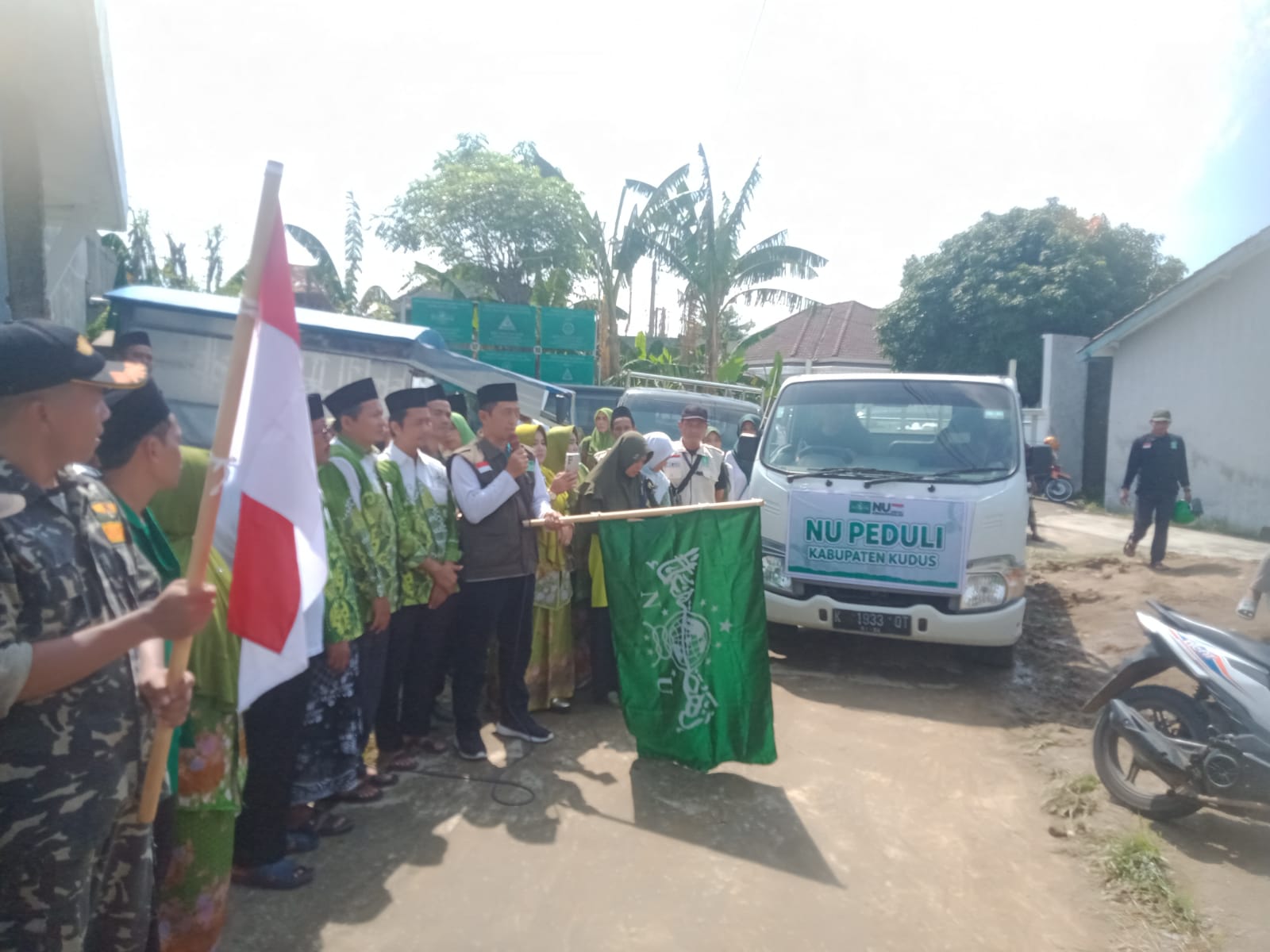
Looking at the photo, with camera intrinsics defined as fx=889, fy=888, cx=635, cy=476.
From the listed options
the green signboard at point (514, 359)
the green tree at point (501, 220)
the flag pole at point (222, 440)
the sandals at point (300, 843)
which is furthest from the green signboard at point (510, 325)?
the flag pole at point (222, 440)

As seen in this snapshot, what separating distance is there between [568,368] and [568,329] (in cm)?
67

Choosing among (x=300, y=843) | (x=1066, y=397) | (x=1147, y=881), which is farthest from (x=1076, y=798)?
(x=1066, y=397)

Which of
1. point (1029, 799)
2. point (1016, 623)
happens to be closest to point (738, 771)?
point (1029, 799)

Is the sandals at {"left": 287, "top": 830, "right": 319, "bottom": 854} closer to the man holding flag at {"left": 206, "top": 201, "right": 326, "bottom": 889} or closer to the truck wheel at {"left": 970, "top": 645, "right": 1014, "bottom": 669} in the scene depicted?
the man holding flag at {"left": 206, "top": 201, "right": 326, "bottom": 889}

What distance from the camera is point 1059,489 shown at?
16656 mm

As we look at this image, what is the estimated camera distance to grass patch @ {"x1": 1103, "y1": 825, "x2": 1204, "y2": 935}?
3209 millimetres

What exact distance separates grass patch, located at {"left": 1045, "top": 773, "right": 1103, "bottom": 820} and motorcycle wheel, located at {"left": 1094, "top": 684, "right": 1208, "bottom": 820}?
2.8 inches

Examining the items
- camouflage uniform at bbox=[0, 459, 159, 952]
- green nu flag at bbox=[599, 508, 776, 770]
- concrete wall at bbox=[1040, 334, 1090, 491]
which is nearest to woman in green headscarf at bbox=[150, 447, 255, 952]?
camouflage uniform at bbox=[0, 459, 159, 952]

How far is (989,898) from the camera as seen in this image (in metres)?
3.32

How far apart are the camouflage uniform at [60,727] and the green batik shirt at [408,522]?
1967 millimetres

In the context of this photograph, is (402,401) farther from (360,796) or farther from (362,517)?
(360,796)

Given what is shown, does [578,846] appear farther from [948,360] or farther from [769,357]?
[769,357]

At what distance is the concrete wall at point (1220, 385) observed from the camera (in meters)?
13.5

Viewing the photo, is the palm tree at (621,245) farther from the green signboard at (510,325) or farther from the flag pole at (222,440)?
the flag pole at (222,440)
